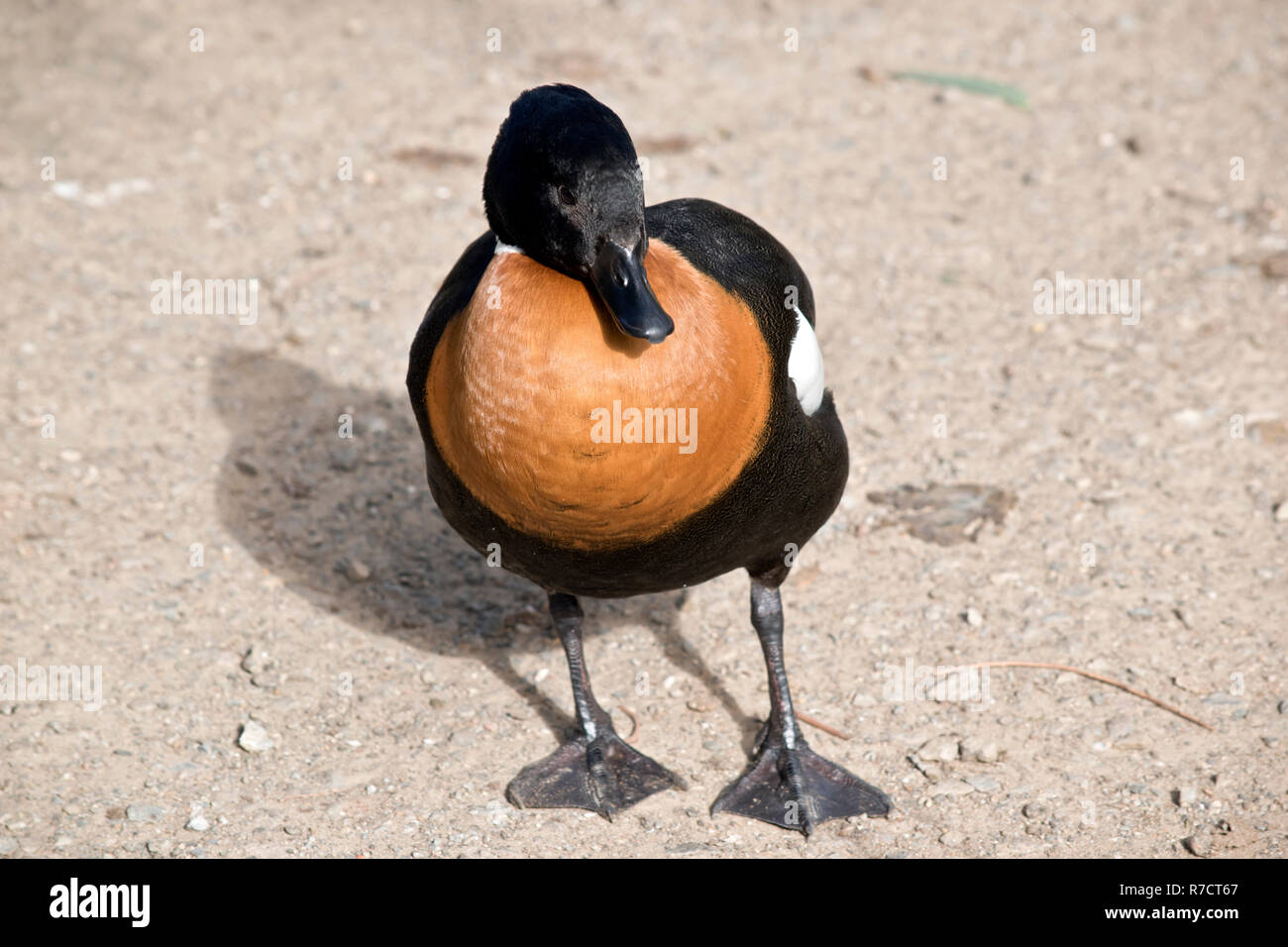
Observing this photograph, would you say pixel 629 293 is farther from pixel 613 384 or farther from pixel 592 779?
pixel 592 779

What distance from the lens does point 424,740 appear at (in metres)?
4.39

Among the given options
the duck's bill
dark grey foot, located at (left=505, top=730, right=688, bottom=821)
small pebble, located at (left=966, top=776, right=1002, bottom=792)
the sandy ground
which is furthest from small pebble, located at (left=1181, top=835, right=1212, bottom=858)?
the duck's bill

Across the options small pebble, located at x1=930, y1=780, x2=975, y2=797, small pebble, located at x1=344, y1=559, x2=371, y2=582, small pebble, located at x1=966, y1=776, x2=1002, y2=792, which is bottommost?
small pebble, located at x1=930, y1=780, x2=975, y2=797

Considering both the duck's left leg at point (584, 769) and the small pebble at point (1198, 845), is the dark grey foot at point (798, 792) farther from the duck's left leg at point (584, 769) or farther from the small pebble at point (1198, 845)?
the small pebble at point (1198, 845)

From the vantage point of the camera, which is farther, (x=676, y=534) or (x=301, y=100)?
(x=301, y=100)

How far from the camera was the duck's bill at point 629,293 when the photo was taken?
9.93ft

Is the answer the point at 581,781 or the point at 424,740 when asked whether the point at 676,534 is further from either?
the point at 424,740

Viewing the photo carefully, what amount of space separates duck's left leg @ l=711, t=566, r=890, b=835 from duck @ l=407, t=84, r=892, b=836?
0.01m

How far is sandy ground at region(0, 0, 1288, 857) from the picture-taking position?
4.14 metres

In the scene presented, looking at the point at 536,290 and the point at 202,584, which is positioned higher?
the point at 536,290

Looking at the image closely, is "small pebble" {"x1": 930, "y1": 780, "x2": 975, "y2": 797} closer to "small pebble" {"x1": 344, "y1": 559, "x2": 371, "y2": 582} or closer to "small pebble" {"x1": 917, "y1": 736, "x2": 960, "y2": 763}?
"small pebble" {"x1": 917, "y1": 736, "x2": 960, "y2": 763}

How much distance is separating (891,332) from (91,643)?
3.76 metres

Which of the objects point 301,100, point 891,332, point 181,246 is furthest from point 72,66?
point 891,332

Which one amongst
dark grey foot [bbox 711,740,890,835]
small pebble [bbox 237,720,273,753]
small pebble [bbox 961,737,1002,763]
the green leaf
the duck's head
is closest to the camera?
the duck's head
